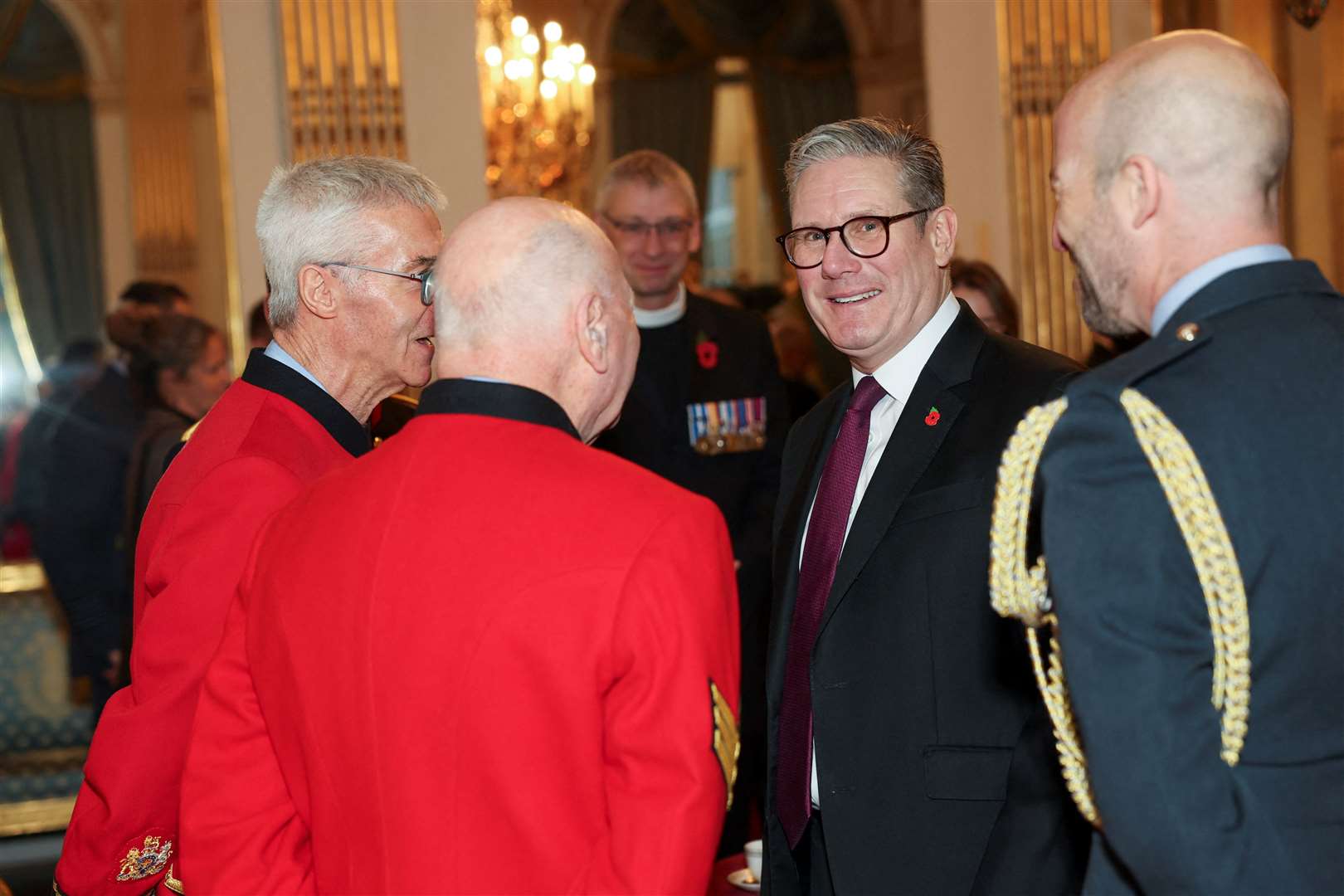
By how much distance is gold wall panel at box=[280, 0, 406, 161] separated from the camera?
5121 millimetres

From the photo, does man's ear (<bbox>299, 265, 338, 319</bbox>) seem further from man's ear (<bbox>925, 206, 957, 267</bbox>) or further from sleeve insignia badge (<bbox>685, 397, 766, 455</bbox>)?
sleeve insignia badge (<bbox>685, 397, 766, 455</bbox>)

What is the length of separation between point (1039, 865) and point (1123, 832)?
58 cm

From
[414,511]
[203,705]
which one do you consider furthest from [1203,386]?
[203,705]

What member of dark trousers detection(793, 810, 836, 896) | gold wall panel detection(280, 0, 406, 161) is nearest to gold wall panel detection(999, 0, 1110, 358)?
gold wall panel detection(280, 0, 406, 161)

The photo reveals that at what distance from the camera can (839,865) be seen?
1896 millimetres

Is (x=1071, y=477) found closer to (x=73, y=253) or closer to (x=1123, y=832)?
(x=1123, y=832)

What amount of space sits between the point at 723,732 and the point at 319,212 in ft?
3.57

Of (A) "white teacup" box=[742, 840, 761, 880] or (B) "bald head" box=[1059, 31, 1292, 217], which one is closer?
(B) "bald head" box=[1059, 31, 1292, 217]

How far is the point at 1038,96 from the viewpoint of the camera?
544cm

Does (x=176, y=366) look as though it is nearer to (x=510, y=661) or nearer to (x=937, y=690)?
(x=937, y=690)

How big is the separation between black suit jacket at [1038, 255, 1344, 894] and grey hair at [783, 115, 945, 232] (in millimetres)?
871

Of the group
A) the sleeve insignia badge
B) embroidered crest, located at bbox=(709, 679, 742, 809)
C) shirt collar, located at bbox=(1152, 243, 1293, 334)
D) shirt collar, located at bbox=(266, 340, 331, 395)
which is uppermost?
shirt collar, located at bbox=(1152, 243, 1293, 334)

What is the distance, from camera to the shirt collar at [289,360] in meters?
2.08

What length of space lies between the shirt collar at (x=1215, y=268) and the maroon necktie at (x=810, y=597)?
772mm
